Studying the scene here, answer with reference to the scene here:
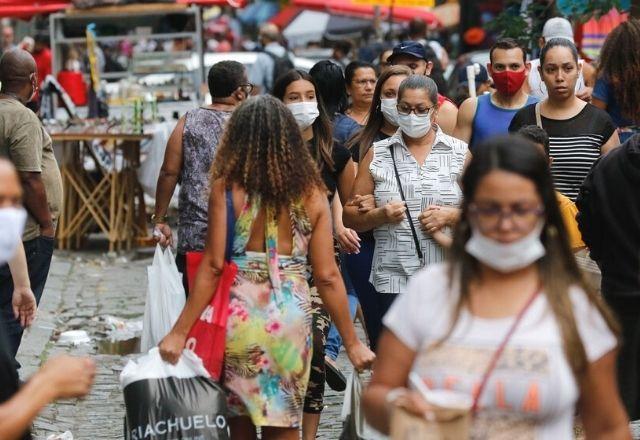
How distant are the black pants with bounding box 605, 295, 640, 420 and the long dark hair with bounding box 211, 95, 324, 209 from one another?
131cm

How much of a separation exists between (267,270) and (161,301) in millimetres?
1097

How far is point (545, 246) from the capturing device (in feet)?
12.0

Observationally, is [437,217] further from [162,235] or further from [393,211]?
[162,235]

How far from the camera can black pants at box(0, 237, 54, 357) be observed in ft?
23.0

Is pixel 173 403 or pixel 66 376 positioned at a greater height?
pixel 66 376

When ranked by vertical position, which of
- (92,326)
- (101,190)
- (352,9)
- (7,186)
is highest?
(7,186)

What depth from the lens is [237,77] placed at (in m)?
7.50

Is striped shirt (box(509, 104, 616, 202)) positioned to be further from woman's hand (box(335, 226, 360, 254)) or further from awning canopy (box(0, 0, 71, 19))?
awning canopy (box(0, 0, 71, 19))

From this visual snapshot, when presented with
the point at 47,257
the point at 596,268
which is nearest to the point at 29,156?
the point at 47,257

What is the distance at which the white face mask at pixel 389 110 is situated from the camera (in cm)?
756

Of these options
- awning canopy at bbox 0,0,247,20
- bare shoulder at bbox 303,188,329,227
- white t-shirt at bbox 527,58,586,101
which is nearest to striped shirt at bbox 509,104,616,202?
white t-shirt at bbox 527,58,586,101

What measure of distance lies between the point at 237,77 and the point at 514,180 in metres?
4.10

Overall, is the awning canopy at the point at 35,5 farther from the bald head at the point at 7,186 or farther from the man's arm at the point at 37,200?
the bald head at the point at 7,186

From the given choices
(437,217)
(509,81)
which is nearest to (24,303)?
(437,217)
